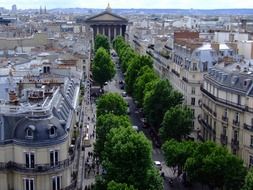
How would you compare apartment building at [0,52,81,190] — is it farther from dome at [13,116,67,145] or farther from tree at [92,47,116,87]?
tree at [92,47,116,87]

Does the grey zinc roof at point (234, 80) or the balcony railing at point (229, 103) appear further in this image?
the grey zinc roof at point (234, 80)

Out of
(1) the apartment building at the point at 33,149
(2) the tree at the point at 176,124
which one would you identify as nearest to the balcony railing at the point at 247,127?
(2) the tree at the point at 176,124

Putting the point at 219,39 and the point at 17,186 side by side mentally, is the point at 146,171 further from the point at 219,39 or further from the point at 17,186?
the point at 219,39

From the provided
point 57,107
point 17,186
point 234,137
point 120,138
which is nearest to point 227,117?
point 234,137

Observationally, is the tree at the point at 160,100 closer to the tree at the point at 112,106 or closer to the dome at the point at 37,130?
the tree at the point at 112,106

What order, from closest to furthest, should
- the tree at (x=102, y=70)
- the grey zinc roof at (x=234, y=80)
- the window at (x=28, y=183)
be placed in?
1. the window at (x=28, y=183)
2. the grey zinc roof at (x=234, y=80)
3. the tree at (x=102, y=70)

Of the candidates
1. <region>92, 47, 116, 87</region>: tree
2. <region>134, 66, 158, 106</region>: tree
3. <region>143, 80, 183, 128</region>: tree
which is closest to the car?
<region>143, 80, 183, 128</region>: tree
